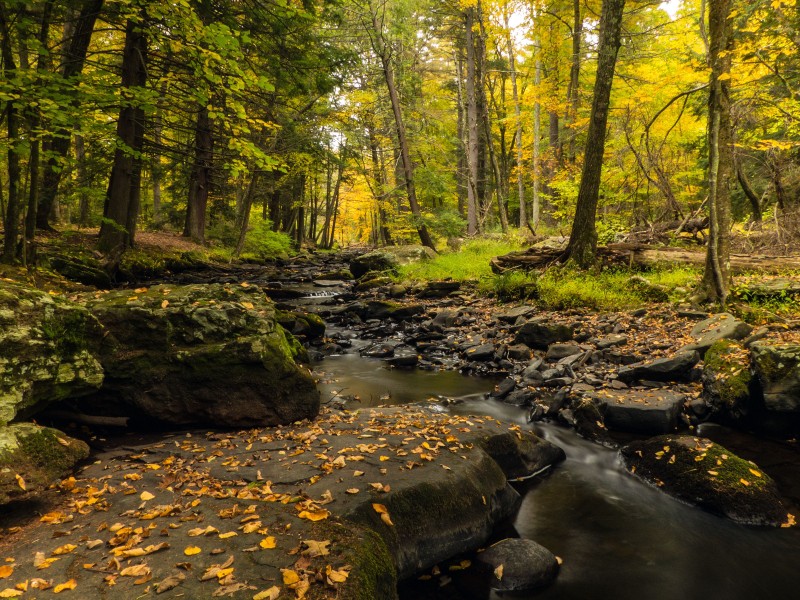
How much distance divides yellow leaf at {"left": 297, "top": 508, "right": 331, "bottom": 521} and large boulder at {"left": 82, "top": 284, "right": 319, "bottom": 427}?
2.15m

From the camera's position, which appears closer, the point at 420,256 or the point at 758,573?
the point at 758,573

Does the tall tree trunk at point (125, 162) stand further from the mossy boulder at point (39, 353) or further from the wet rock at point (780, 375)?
the wet rock at point (780, 375)

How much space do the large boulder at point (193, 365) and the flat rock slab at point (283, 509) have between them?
29 centimetres

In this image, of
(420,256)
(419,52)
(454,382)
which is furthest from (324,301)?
(419,52)

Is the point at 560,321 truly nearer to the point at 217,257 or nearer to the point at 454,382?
the point at 454,382

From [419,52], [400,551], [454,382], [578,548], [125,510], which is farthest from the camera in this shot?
[419,52]

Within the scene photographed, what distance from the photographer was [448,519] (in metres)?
3.57

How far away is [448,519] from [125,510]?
2.37 metres

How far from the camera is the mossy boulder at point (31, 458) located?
279 centimetres

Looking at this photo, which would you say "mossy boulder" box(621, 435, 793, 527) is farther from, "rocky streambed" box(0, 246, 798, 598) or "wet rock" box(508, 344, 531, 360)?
"wet rock" box(508, 344, 531, 360)

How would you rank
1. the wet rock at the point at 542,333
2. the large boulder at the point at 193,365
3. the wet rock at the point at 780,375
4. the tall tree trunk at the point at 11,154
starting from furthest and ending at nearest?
1. the wet rock at the point at 542,333
2. the tall tree trunk at the point at 11,154
3. the wet rock at the point at 780,375
4. the large boulder at the point at 193,365

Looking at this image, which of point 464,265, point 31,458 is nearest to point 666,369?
point 31,458

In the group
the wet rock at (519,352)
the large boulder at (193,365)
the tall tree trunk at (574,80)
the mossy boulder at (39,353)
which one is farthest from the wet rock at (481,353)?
the tall tree trunk at (574,80)

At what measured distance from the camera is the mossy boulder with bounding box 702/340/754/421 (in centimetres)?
558
